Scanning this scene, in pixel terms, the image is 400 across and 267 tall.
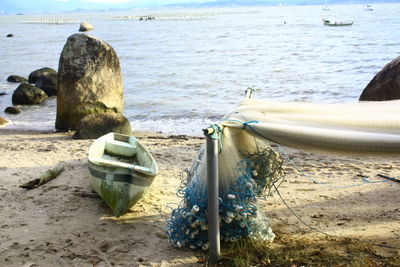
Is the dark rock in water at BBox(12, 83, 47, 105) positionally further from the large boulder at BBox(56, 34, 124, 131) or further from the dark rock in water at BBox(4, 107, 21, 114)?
the large boulder at BBox(56, 34, 124, 131)

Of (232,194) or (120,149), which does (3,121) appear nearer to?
(120,149)

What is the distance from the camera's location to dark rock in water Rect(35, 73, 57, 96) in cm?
1927

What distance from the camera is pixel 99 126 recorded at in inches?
444

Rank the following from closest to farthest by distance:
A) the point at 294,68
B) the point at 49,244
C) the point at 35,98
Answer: the point at 49,244 → the point at 35,98 → the point at 294,68

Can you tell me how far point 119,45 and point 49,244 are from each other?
3658cm

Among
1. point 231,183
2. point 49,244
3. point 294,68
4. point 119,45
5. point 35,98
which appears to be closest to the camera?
point 231,183

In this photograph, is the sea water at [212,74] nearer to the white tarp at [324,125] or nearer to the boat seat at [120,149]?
the boat seat at [120,149]

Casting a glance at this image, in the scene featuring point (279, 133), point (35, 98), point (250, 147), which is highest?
point (279, 133)

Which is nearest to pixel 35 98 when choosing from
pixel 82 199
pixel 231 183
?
pixel 82 199

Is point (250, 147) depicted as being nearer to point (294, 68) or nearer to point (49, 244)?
point (49, 244)

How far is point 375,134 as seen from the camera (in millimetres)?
4258

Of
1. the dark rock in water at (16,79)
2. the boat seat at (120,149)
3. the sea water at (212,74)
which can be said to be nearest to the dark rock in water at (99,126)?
the sea water at (212,74)

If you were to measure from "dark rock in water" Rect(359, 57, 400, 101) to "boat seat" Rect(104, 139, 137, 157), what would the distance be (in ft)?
20.3

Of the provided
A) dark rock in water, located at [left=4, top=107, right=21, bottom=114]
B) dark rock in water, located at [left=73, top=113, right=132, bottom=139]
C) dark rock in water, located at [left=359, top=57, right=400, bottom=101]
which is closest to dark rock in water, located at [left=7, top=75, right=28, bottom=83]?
dark rock in water, located at [left=4, top=107, right=21, bottom=114]
